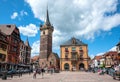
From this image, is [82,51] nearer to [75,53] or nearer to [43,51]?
[75,53]

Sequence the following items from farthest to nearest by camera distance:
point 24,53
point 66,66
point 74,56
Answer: point 66,66
point 74,56
point 24,53

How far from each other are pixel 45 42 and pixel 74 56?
1127 inches

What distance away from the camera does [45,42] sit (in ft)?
362

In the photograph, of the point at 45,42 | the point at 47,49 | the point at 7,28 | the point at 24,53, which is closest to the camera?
the point at 7,28

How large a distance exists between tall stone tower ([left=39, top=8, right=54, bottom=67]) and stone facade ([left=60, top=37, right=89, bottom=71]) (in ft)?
64.6

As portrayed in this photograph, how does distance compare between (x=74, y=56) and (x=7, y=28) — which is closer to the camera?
(x=7, y=28)

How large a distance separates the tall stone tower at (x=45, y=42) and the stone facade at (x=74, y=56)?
19.7m

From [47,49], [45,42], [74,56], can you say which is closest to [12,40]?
[74,56]

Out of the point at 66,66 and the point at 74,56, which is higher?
the point at 74,56

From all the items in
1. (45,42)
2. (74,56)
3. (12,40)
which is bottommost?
(74,56)

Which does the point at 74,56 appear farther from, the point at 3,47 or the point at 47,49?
the point at 3,47

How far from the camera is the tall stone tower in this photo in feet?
351

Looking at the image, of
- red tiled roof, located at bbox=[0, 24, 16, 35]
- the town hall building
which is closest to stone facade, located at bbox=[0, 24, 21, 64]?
red tiled roof, located at bbox=[0, 24, 16, 35]

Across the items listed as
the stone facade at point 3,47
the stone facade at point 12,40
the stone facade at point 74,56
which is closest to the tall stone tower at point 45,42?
the stone facade at point 74,56
